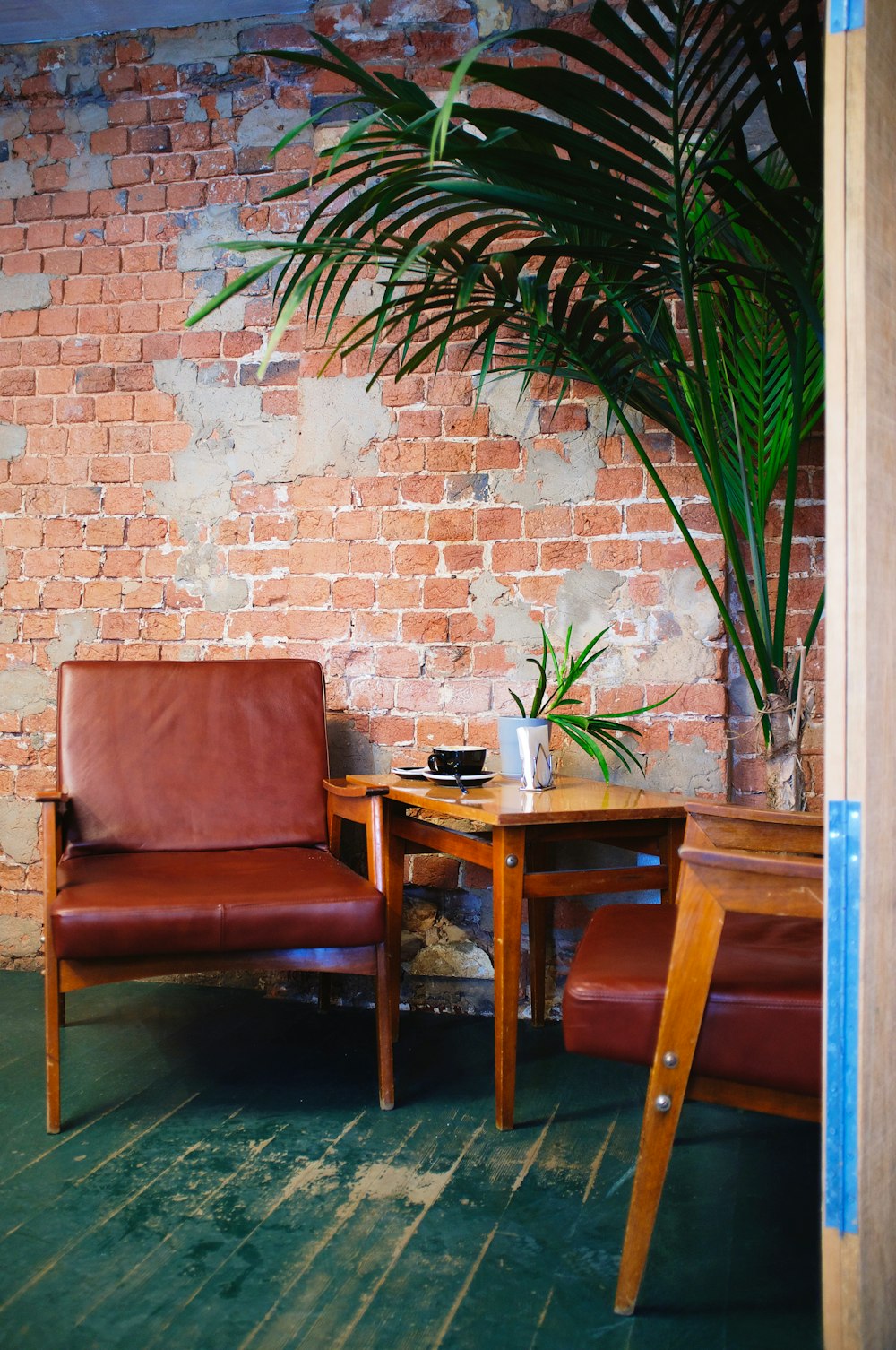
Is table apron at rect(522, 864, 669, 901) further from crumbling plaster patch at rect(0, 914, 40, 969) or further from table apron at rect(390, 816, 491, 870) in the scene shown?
crumbling plaster patch at rect(0, 914, 40, 969)

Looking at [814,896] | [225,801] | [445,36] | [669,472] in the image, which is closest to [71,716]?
[225,801]

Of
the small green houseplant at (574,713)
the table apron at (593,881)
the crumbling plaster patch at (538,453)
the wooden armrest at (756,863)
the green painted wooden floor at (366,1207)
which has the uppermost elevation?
the crumbling plaster patch at (538,453)

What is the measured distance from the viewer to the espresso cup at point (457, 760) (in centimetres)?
267

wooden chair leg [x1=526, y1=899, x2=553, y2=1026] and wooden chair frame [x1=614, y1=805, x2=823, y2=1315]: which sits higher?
wooden chair frame [x1=614, y1=805, x2=823, y2=1315]

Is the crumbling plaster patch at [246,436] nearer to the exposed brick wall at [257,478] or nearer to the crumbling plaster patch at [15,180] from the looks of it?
the exposed brick wall at [257,478]

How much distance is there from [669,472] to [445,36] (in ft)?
4.72

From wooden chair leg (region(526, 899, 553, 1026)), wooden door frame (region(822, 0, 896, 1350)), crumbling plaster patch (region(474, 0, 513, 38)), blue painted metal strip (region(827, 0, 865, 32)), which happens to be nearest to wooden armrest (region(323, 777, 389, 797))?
wooden chair leg (region(526, 899, 553, 1026))

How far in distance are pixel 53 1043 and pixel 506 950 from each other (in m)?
0.96

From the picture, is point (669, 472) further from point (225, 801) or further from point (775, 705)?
point (225, 801)

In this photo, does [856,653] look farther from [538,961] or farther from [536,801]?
[538,961]

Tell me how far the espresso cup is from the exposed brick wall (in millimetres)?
413

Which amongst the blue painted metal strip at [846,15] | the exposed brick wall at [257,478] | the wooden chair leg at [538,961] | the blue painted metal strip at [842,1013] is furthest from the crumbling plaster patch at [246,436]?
the blue painted metal strip at [842,1013]

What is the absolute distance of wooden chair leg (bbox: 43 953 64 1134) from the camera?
85.7 inches

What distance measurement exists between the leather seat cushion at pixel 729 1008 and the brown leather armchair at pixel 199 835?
75 cm
